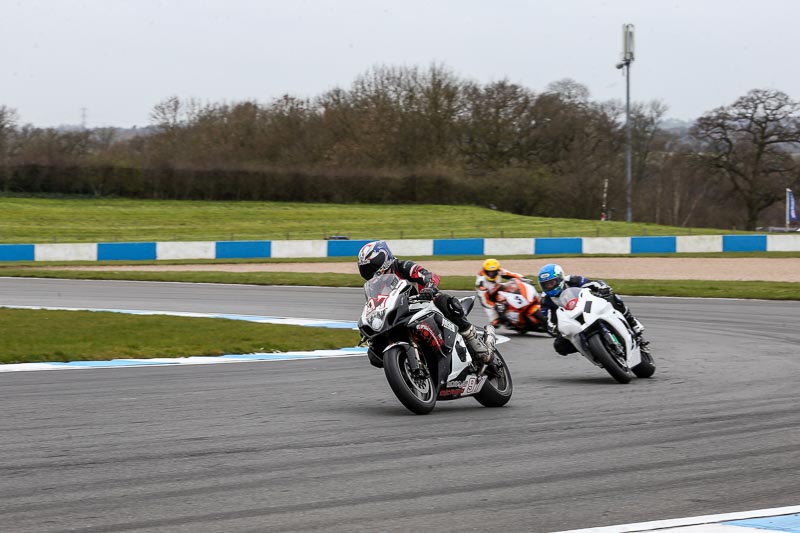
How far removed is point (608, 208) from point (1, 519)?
63295 millimetres

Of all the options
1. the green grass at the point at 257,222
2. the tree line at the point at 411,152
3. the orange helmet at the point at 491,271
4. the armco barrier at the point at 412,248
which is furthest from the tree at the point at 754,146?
the orange helmet at the point at 491,271

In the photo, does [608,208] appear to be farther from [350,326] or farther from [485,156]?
[350,326]

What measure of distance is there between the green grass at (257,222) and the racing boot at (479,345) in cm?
3684

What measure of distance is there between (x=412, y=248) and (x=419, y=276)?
31.4 meters

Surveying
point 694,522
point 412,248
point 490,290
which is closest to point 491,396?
point 694,522

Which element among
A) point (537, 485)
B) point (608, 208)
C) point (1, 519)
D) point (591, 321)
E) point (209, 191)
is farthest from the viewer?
point (608, 208)

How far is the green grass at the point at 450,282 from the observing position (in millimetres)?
23578

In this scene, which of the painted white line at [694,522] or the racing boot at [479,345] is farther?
the racing boot at [479,345]

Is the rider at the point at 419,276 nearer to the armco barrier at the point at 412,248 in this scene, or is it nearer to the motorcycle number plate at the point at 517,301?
the motorcycle number plate at the point at 517,301

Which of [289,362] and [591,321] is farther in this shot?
[289,362]

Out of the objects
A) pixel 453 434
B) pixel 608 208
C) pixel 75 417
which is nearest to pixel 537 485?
pixel 453 434

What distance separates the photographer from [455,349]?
332 inches

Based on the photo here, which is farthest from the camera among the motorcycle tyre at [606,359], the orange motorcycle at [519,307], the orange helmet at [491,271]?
the orange helmet at [491,271]

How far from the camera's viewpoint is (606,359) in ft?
33.3
